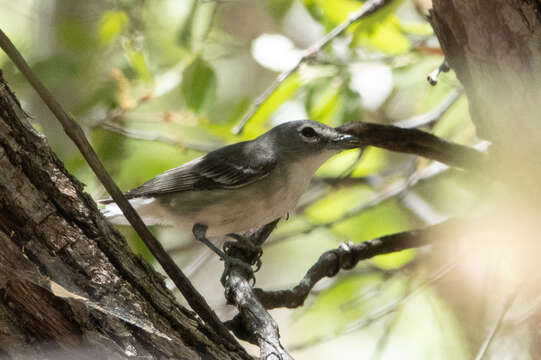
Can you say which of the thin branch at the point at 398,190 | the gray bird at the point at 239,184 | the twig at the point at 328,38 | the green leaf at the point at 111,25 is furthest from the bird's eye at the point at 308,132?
the green leaf at the point at 111,25

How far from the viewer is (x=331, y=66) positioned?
11.4 feet

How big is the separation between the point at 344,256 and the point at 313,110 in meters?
1.05

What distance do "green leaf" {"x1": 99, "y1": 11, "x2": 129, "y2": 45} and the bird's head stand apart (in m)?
1.03

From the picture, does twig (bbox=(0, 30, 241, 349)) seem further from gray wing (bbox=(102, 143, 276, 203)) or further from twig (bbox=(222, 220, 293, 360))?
gray wing (bbox=(102, 143, 276, 203))

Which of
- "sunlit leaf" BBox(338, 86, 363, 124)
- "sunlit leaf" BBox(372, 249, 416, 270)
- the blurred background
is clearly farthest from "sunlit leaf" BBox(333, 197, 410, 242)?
"sunlit leaf" BBox(338, 86, 363, 124)

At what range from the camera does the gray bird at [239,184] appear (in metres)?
3.08

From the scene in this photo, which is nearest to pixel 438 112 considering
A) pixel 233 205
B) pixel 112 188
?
pixel 233 205

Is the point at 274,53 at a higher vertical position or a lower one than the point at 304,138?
higher

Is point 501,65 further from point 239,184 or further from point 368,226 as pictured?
point 368,226

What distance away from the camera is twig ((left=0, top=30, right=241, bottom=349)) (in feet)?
5.06

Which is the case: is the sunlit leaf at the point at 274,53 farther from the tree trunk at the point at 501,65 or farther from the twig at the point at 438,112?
the tree trunk at the point at 501,65

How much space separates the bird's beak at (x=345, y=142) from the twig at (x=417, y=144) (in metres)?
0.03

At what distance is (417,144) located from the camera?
2.78 metres

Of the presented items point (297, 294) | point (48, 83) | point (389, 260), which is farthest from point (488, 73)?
point (48, 83)
